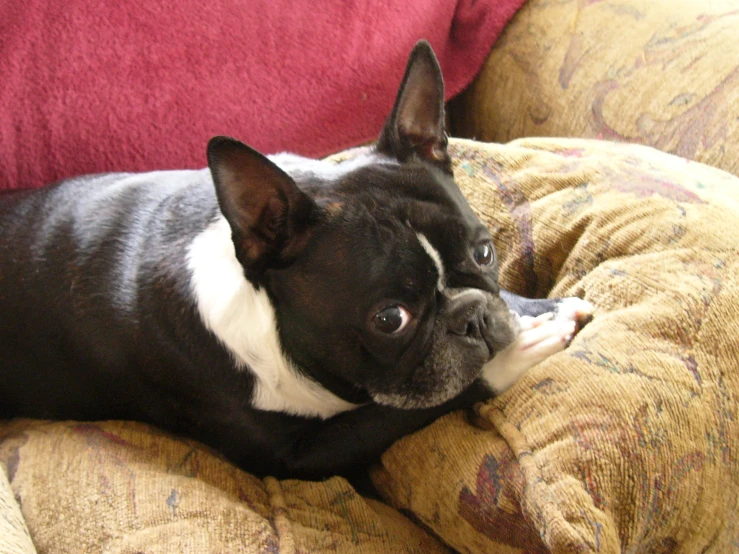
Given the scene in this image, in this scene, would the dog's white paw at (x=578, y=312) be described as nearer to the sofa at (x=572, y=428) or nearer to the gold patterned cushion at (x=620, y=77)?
the sofa at (x=572, y=428)

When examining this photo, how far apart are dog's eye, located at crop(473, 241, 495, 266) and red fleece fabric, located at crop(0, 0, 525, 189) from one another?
3.33 ft

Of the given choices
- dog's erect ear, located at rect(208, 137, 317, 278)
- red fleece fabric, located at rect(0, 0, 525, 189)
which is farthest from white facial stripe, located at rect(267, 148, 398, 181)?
red fleece fabric, located at rect(0, 0, 525, 189)

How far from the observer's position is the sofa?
126 centimetres

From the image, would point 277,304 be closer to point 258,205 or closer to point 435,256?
point 258,205

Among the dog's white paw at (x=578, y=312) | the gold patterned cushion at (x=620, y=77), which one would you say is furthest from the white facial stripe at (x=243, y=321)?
the gold patterned cushion at (x=620, y=77)

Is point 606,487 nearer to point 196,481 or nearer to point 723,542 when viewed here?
point 723,542

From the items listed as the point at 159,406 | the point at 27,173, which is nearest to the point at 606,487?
the point at 159,406

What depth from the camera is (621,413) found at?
1282 millimetres

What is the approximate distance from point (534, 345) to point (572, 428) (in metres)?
0.33

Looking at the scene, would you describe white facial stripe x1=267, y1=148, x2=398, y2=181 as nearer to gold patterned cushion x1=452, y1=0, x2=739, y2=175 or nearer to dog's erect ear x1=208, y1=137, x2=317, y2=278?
dog's erect ear x1=208, y1=137, x2=317, y2=278

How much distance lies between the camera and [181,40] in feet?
7.28

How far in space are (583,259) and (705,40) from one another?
Result: 3.12ft

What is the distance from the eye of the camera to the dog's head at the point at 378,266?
56.1 inches

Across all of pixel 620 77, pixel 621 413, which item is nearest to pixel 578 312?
pixel 621 413
